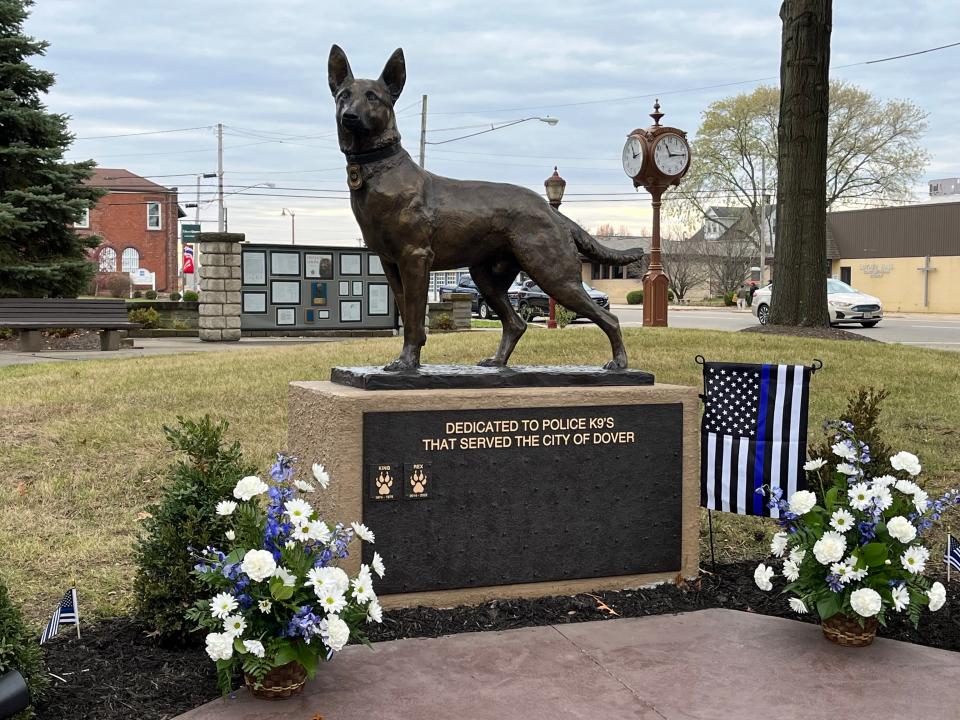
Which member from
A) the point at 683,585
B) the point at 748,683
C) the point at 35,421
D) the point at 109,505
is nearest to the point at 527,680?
the point at 748,683

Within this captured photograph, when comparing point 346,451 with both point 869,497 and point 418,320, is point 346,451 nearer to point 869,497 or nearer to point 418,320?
point 418,320

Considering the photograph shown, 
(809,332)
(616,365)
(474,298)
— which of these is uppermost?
(474,298)

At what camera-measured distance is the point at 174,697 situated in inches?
150

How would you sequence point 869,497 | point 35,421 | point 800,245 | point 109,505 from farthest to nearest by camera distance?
point 800,245
point 35,421
point 109,505
point 869,497

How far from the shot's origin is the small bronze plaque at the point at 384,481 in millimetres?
4719

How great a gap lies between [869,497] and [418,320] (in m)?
2.37

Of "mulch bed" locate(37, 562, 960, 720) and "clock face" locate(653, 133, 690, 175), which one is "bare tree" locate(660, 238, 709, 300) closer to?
"clock face" locate(653, 133, 690, 175)

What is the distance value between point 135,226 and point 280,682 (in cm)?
6660

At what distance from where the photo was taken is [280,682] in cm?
374

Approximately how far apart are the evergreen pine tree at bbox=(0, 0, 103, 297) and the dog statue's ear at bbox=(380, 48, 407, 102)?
66.5 ft

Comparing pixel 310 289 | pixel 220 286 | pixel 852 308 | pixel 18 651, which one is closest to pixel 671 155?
pixel 310 289

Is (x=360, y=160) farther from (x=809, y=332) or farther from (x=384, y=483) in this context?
(x=809, y=332)

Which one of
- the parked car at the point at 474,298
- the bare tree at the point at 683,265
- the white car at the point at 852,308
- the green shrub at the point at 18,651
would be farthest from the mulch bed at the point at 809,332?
the bare tree at the point at 683,265

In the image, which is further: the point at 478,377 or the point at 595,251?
the point at 595,251
